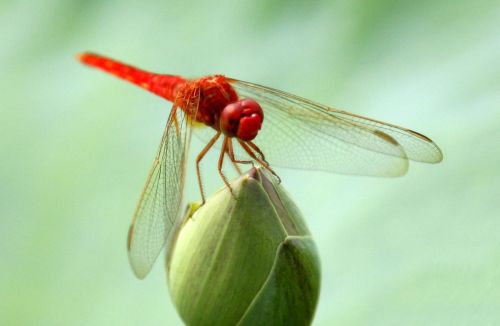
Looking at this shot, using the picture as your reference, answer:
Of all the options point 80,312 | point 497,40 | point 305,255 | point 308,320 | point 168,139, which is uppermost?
point 497,40

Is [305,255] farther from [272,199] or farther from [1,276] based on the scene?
[1,276]

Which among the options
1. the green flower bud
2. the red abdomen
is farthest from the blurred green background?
the green flower bud

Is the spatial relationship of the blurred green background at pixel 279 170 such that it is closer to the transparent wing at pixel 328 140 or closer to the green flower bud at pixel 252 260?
the transparent wing at pixel 328 140

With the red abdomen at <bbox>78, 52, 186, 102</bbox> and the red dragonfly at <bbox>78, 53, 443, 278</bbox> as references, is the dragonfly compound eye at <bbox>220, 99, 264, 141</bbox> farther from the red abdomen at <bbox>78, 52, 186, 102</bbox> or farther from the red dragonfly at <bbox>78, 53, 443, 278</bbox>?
the red abdomen at <bbox>78, 52, 186, 102</bbox>

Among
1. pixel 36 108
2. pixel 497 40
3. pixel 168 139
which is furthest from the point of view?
pixel 36 108

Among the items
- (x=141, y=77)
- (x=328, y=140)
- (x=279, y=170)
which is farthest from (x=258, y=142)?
(x=141, y=77)

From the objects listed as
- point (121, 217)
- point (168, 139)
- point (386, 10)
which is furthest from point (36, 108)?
point (386, 10)
